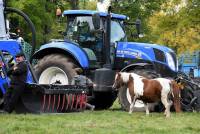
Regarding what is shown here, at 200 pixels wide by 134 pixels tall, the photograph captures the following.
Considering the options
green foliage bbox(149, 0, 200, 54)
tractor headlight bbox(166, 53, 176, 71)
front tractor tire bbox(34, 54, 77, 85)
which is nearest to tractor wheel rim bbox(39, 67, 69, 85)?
front tractor tire bbox(34, 54, 77, 85)

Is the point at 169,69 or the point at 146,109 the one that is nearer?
the point at 146,109

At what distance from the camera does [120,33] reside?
18312 millimetres

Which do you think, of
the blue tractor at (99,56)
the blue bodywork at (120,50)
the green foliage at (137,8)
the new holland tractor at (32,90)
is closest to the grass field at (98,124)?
the new holland tractor at (32,90)

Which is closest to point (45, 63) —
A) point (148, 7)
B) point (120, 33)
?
point (120, 33)

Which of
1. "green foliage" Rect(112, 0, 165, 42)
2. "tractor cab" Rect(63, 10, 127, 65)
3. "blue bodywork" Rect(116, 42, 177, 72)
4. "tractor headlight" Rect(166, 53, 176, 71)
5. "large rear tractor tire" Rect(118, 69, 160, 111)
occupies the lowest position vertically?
"large rear tractor tire" Rect(118, 69, 160, 111)

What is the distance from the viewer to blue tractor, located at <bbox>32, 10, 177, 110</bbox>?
1708cm

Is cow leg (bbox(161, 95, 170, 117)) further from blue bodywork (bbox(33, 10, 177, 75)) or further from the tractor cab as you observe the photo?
the tractor cab

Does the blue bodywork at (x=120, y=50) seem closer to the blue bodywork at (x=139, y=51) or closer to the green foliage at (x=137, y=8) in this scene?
the blue bodywork at (x=139, y=51)

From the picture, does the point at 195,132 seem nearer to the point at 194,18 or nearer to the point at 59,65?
the point at 59,65

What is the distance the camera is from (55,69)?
1755cm

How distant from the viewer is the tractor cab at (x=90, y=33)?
17.7 metres

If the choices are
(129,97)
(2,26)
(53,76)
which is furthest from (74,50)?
(2,26)

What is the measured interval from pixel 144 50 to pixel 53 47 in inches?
109

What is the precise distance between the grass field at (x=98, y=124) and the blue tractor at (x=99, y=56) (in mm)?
2265
